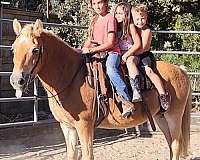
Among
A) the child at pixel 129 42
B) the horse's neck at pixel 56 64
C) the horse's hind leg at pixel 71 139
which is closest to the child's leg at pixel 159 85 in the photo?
the child at pixel 129 42

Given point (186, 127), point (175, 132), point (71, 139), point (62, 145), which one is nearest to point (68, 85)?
point (71, 139)

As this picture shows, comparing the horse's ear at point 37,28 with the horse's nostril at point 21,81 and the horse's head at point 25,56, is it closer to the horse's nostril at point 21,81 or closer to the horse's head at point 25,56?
the horse's head at point 25,56

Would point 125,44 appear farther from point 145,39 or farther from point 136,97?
point 136,97

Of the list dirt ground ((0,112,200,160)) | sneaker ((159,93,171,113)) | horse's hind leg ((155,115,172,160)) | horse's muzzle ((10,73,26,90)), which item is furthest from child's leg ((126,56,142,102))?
dirt ground ((0,112,200,160))

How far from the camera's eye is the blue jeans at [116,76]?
12.5 feet

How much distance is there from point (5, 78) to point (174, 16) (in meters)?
3.84

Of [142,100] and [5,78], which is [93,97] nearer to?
[142,100]

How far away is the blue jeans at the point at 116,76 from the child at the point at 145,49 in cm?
35

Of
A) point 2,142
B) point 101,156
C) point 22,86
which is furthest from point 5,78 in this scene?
point 22,86

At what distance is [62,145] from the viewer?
5797mm

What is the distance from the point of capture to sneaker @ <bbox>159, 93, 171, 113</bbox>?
163 inches

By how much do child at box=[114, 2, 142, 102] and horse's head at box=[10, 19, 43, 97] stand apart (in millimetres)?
947

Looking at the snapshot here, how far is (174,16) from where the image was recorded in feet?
28.7

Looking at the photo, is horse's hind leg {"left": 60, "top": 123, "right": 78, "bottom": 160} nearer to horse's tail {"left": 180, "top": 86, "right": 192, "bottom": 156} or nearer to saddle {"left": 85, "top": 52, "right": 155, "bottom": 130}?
saddle {"left": 85, "top": 52, "right": 155, "bottom": 130}
